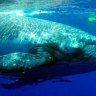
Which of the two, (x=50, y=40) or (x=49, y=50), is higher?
(x=50, y=40)

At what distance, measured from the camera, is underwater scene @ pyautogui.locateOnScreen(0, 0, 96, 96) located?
269 inches

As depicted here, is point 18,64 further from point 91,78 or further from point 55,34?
point 91,78

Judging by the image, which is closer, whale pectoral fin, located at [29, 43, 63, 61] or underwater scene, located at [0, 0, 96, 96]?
underwater scene, located at [0, 0, 96, 96]

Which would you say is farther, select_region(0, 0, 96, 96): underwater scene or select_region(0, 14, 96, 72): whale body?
select_region(0, 14, 96, 72): whale body

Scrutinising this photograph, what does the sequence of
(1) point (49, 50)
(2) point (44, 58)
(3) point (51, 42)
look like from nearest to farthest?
(2) point (44, 58) < (1) point (49, 50) < (3) point (51, 42)

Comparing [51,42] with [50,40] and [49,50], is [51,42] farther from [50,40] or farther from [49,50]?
[49,50]

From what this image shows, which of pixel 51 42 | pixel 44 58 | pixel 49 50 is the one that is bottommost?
pixel 44 58

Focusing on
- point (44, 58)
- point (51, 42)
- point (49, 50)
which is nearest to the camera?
point (44, 58)

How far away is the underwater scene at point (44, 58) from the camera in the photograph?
6.83 metres

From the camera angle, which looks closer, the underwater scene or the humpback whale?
the underwater scene

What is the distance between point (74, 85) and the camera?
10391 mm

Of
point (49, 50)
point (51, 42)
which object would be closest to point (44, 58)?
point (49, 50)

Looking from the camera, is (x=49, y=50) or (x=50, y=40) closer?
(x=49, y=50)

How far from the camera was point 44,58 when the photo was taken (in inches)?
272
